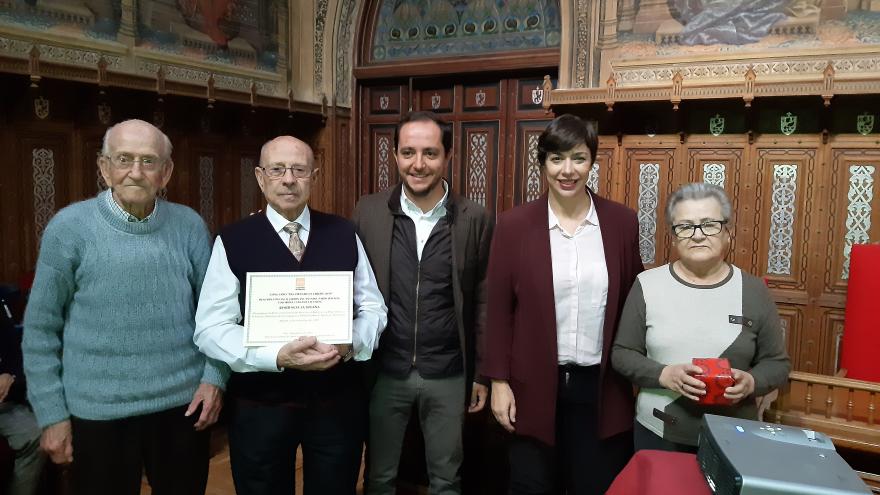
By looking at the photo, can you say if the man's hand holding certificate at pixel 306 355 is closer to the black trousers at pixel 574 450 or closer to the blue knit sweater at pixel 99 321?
the blue knit sweater at pixel 99 321

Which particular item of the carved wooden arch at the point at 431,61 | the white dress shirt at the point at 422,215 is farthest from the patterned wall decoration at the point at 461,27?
the white dress shirt at the point at 422,215

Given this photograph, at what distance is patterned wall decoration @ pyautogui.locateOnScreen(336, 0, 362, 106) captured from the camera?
5789 mm

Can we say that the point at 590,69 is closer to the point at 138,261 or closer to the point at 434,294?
the point at 434,294

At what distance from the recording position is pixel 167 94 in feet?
14.6

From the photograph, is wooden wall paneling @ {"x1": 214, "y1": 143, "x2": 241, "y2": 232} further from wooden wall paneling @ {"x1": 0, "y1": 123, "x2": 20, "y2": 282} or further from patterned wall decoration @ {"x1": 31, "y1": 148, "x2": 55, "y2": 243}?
wooden wall paneling @ {"x1": 0, "y1": 123, "x2": 20, "y2": 282}

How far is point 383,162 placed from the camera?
6.02 m

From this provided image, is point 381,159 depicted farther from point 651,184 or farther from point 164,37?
point 651,184

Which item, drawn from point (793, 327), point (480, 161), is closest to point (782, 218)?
point (793, 327)

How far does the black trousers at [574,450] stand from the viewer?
190 centimetres

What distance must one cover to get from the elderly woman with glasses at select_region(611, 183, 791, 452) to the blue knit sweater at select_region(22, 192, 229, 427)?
4.61 feet

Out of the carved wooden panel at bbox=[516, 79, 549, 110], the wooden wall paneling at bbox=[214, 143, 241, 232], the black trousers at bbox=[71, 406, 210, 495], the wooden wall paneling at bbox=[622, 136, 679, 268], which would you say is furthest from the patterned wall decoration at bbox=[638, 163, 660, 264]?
the black trousers at bbox=[71, 406, 210, 495]

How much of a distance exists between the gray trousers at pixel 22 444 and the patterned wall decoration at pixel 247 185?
113 inches

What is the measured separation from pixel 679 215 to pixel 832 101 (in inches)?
121

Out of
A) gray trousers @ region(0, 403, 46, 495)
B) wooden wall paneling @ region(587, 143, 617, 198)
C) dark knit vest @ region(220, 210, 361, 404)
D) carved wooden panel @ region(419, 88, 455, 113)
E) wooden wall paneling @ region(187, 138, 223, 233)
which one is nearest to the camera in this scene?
dark knit vest @ region(220, 210, 361, 404)
